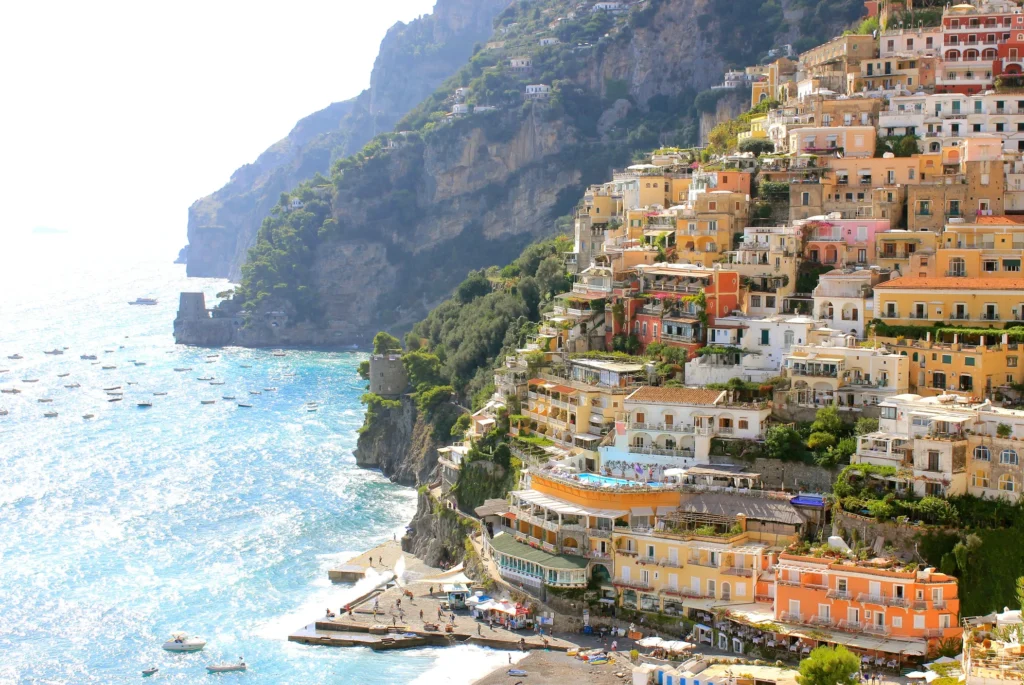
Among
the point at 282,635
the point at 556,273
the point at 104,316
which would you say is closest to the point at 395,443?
the point at 556,273

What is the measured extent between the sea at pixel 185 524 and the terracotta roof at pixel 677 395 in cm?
1069

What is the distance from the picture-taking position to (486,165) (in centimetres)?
14962

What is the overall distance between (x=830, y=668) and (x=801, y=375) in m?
15.7

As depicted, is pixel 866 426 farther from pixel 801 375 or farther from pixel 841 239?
pixel 841 239

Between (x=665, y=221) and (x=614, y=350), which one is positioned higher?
(x=665, y=221)

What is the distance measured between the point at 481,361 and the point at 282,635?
27.7m

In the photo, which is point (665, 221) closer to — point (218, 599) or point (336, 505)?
point (336, 505)

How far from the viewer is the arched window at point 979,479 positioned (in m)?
43.3

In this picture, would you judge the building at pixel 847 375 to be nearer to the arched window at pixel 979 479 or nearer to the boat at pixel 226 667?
the arched window at pixel 979 479

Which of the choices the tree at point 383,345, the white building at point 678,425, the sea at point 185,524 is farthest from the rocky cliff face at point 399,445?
the white building at point 678,425

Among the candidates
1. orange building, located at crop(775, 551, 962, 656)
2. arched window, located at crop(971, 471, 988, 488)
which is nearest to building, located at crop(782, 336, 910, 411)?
arched window, located at crop(971, 471, 988, 488)

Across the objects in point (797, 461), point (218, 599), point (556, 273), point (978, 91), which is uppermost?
point (978, 91)

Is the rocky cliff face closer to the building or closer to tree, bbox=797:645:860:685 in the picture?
the building

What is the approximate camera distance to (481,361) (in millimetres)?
76562
